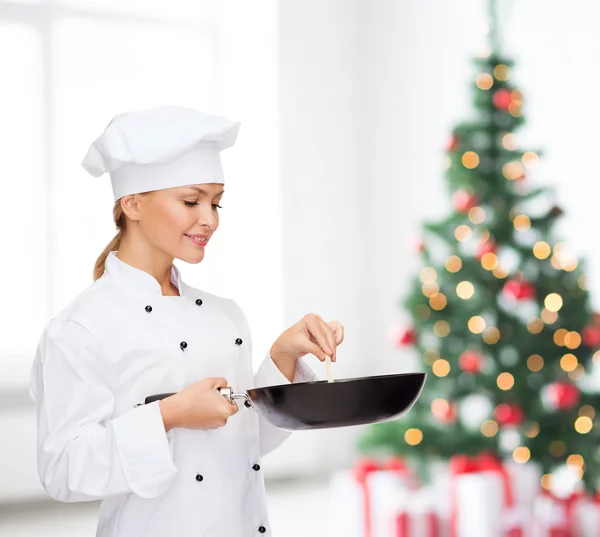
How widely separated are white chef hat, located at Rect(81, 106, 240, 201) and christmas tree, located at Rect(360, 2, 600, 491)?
2247 millimetres

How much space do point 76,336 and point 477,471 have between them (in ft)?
7.92

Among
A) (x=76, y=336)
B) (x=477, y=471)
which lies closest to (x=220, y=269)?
(x=477, y=471)

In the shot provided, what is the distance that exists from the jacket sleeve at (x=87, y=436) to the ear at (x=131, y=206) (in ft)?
0.74

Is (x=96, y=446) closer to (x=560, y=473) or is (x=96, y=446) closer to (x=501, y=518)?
(x=501, y=518)

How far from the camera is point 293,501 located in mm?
4660

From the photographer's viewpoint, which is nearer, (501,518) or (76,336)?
(76,336)

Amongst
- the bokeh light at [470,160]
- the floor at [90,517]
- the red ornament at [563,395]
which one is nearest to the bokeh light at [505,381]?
the red ornament at [563,395]

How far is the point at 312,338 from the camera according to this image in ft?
4.78

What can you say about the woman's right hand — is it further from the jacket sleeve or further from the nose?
the nose

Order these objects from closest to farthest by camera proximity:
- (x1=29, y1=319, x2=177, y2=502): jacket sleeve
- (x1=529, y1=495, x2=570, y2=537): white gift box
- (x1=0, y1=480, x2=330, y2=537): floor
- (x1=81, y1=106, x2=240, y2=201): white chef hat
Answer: (x1=29, y1=319, x2=177, y2=502): jacket sleeve → (x1=81, y1=106, x2=240, y2=201): white chef hat → (x1=529, y1=495, x2=570, y2=537): white gift box → (x1=0, y1=480, x2=330, y2=537): floor

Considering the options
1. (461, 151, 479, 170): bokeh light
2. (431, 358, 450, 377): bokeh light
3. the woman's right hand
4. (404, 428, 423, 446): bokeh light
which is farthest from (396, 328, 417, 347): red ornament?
the woman's right hand

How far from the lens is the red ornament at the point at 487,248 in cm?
350

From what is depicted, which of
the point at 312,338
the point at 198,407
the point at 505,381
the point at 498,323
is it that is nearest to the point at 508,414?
the point at 505,381

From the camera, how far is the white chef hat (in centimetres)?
133
